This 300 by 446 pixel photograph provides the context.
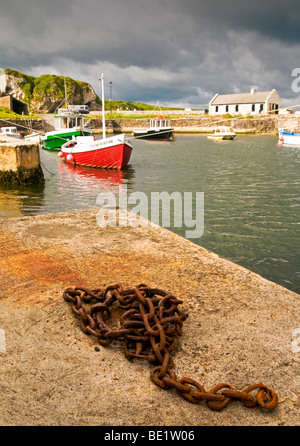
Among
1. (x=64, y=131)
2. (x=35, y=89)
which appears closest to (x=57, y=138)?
(x=64, y=131)

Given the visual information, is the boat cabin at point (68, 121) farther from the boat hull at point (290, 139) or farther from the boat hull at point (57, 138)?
the boat hull at point (290, 139)

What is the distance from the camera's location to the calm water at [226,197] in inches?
324

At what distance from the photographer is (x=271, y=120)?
250 feet

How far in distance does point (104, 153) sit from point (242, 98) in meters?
73.0

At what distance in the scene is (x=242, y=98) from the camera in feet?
283

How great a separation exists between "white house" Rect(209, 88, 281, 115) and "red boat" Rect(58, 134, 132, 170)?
67.2 meters

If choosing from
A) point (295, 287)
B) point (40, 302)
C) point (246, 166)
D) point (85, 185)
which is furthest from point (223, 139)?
point (40, 302)

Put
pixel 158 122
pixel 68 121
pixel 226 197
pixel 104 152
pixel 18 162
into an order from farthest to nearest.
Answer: pixel 158 122 < pixel 68 121 < pixel 104 152 < pixel 18 162 < pixel 226 197

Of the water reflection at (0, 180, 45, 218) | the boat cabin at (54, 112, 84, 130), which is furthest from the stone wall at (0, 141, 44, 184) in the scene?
the boat cabin at (54, 112, 84, 130)

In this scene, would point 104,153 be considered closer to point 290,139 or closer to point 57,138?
point 57,138

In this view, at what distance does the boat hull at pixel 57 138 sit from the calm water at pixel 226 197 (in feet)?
25.6

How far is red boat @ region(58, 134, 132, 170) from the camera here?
2231 cm

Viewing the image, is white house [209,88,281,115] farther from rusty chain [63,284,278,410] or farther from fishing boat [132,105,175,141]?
rusty chain [63,284,278,410]

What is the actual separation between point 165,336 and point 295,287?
15.7ft
